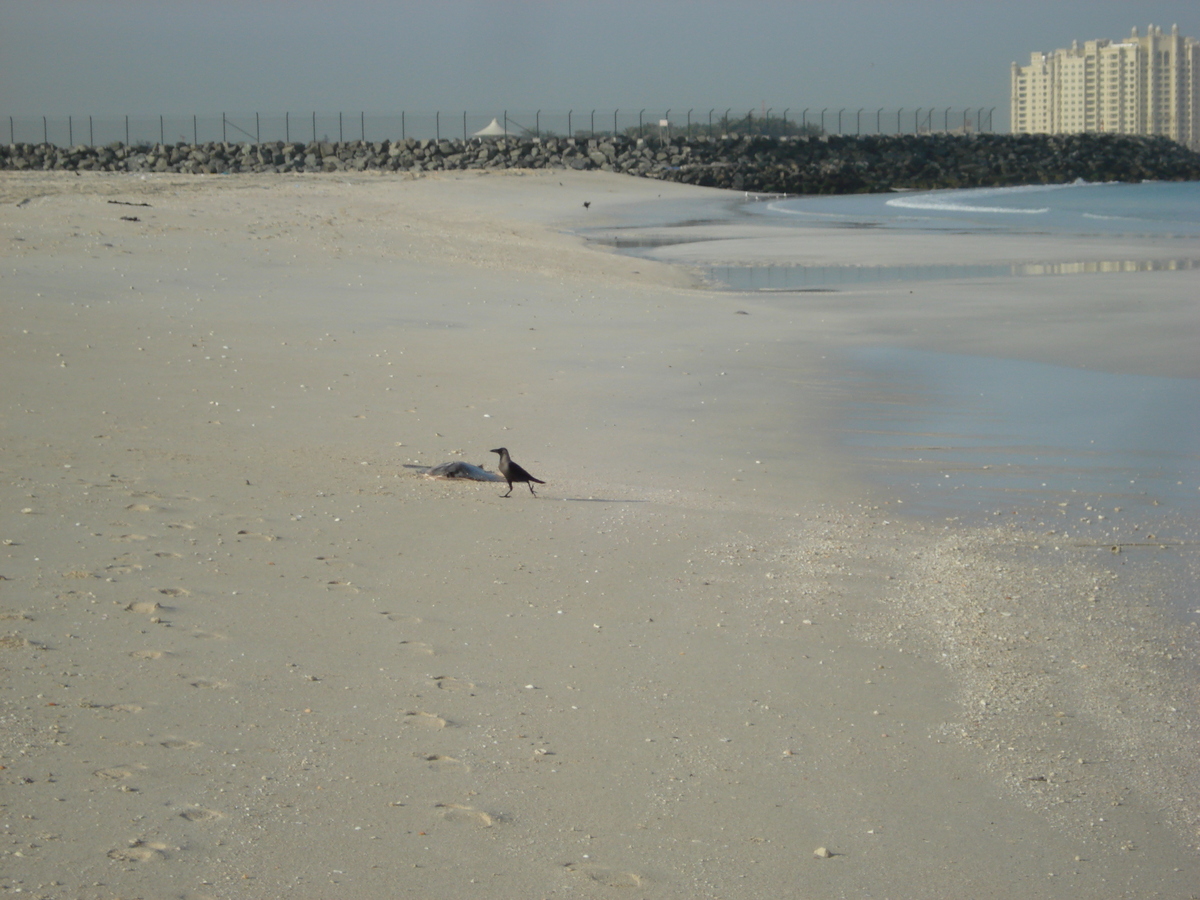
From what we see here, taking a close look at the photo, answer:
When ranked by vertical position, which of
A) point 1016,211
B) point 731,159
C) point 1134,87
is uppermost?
point 1134,87

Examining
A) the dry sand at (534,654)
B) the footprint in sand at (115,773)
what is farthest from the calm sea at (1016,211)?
the footprint in sand at (115,773)

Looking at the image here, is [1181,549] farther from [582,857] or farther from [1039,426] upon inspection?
[582,857]

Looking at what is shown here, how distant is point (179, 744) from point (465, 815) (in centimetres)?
90

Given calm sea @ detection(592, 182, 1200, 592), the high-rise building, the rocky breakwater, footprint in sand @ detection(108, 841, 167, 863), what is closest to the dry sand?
footprint in sand @ detection(108, 841, 167, 863)

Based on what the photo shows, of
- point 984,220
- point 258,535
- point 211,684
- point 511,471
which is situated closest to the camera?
point 211,684

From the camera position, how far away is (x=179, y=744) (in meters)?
3.41

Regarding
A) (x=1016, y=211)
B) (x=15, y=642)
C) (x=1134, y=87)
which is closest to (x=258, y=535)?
(x=15, y=642)

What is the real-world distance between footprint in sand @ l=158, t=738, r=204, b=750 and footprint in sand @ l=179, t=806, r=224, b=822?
333mm

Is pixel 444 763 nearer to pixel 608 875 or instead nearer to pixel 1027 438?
pixel 608 875

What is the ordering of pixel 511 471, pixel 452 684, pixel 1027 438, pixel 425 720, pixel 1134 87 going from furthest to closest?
pixel 1134 87 < pixel 1027 438 < pixel 511 471 < pixel 452 684 < pixel 425 720

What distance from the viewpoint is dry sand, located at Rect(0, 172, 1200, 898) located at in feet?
9.95

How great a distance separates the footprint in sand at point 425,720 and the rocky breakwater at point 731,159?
45.2m

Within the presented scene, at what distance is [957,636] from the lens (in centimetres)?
450

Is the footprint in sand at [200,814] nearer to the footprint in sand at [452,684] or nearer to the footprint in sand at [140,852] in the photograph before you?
the footprint in sand at [140,852]
